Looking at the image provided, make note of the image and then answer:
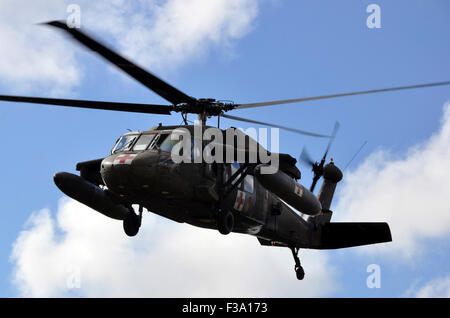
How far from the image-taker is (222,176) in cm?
1723

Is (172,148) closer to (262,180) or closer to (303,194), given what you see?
(262,180)

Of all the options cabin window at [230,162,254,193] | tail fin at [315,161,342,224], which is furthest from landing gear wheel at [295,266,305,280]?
cabin window at [230,162,254,193]

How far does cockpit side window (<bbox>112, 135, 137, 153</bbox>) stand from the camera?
16562mm

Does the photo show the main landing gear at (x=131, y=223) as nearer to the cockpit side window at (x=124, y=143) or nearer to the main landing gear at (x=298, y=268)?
the cockpit side window at (x=124, y=143)

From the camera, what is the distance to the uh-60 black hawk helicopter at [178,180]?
51.7ft

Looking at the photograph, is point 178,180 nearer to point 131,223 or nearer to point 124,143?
point 124,143

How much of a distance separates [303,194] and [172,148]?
161 inches

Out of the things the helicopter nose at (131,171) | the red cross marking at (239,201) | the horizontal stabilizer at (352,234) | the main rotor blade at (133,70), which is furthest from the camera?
the horizontal stabilizer at (352,234)

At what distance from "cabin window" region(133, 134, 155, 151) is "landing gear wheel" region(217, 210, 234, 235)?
2786 mm

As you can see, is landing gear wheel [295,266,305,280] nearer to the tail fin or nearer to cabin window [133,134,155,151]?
the tail fin

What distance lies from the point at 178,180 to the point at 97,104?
10.9 feet

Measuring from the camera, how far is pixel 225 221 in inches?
673

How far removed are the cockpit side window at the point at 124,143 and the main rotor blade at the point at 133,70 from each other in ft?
4.74

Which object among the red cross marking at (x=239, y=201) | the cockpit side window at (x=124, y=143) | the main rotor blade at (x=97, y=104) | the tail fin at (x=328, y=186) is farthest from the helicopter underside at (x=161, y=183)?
the tail fin at (x=328, y=186)
